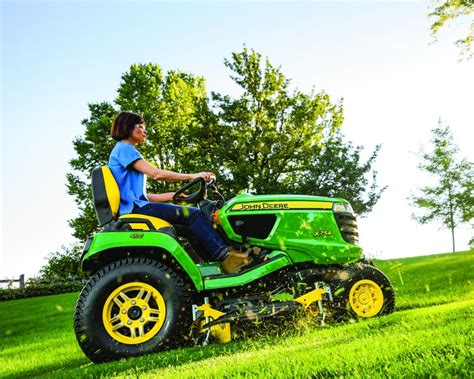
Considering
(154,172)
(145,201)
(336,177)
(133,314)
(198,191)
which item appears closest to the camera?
(133,314)

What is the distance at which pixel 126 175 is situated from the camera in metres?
4.58

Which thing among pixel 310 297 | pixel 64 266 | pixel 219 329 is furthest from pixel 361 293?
pixel 64 266

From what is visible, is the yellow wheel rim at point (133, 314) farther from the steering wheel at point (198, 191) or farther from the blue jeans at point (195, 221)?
the steering wheel at point (198, 191)

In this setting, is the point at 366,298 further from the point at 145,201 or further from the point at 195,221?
the point at 145,201

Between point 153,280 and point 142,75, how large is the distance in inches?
957

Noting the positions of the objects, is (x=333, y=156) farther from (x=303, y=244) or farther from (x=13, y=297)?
(x=303, y=244)

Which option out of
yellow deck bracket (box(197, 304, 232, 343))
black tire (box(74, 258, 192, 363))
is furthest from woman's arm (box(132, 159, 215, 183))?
yellow deck bracket (box(197, 304, 232, 343))

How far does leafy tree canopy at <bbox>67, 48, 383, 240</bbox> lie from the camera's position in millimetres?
22250

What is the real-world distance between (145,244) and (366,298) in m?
2.22

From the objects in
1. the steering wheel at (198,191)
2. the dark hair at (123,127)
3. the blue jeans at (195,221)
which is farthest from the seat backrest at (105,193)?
the steering wheel at (198,191)

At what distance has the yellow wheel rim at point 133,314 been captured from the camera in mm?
4297

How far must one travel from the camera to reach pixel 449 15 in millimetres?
18453

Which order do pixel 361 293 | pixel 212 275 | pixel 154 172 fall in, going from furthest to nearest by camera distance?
pixel 361 293 → pixel 212 275 → pixel 154 172

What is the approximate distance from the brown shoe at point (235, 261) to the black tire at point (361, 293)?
867 mm
